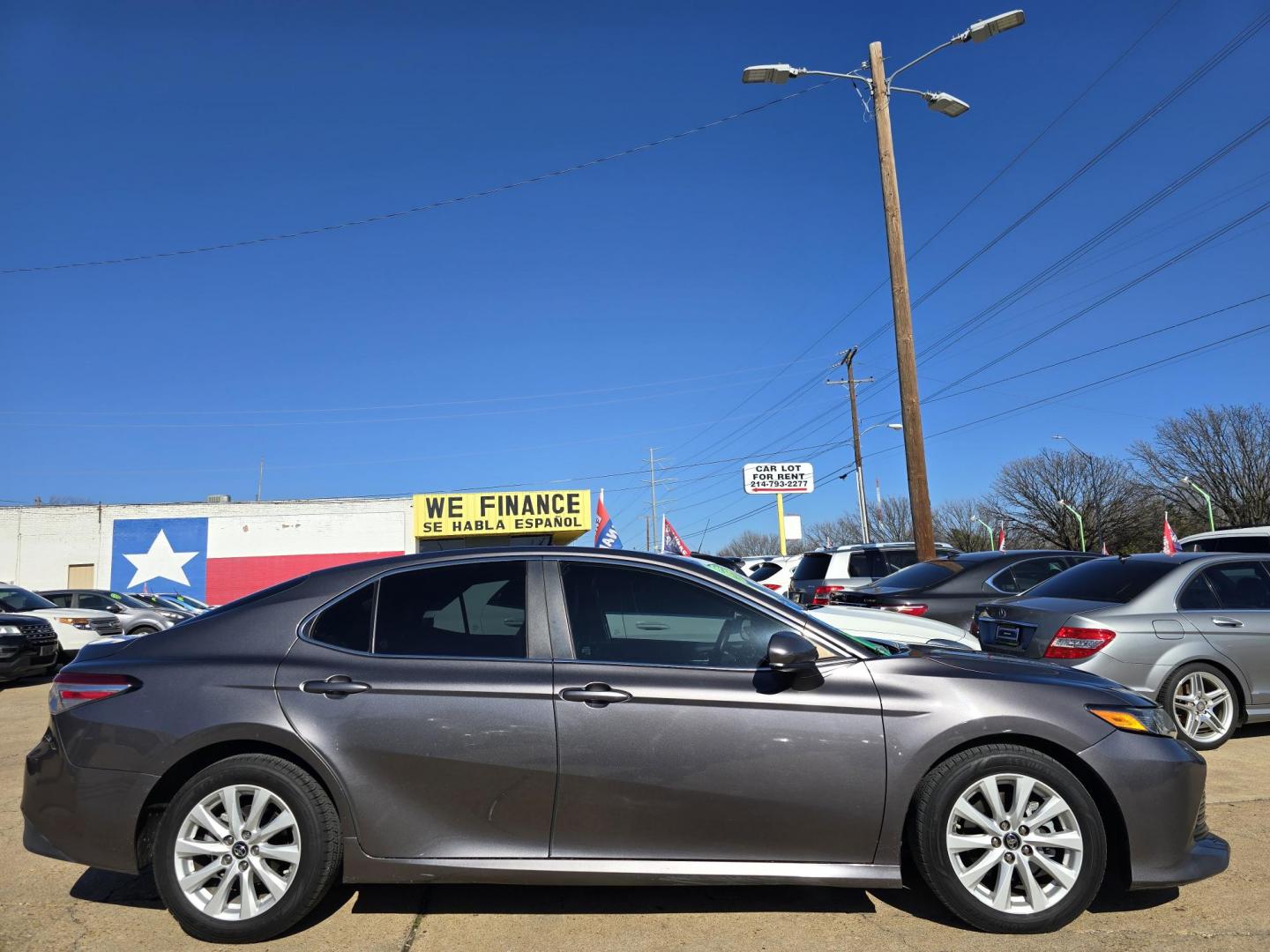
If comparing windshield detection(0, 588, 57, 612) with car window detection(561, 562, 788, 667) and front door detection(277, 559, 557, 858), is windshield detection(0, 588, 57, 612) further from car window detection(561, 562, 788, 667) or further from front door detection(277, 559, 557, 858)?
car window detection(561, 562, 788, 667)

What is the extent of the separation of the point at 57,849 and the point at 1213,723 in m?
7.28

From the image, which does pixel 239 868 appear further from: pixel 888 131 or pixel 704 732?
pixel 888 131

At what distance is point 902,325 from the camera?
563 inches

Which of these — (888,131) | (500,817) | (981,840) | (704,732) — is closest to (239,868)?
(500,817)

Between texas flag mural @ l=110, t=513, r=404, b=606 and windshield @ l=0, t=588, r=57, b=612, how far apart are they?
22.4 meters

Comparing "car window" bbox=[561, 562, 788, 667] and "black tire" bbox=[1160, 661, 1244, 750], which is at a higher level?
"car window" bbox=[561, 562, 788, 667]

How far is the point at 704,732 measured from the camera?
3.49 m

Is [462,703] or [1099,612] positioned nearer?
[462,703]

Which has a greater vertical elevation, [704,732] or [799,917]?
[704,732]

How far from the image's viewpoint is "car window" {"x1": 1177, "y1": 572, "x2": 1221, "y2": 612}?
266 inches

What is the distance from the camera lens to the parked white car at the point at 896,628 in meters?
6.86

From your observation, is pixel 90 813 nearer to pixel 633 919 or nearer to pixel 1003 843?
pixel 633 919

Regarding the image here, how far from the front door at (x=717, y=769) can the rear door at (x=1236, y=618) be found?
4.54 m

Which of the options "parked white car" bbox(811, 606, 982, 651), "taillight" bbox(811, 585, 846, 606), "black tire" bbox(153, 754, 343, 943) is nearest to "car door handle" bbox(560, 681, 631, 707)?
"black tire" bbox(153, 754, 343, 943)
